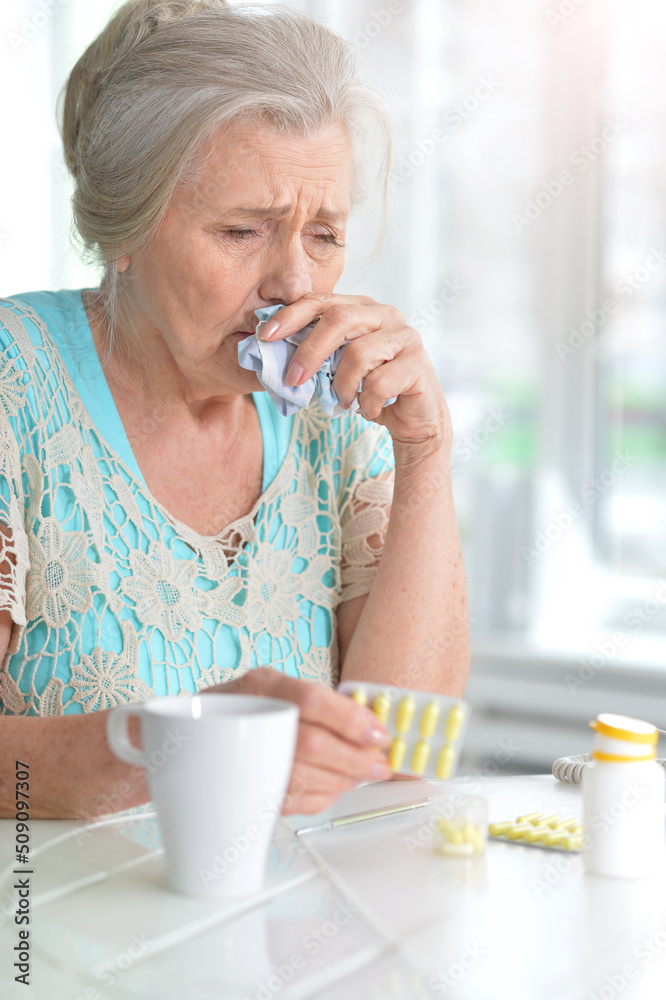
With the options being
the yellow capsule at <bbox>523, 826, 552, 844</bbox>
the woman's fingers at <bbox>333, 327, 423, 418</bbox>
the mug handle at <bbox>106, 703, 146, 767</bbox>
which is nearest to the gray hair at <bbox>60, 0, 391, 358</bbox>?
the woman's fingers at <bbox>333, 327, 423, 418</bbox>

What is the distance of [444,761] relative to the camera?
2.29 ft

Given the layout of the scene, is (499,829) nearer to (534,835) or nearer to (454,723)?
(534,835)

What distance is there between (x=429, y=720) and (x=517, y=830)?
0.61 ft

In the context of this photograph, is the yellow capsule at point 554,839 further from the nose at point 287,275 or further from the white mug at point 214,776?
the nose at point 287,275

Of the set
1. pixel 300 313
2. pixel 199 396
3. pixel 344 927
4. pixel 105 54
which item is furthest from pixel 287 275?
pixel 344 927

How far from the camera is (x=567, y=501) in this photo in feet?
9.37

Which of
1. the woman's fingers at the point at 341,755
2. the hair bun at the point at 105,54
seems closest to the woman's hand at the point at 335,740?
the woman's fingers at the point at 341,755

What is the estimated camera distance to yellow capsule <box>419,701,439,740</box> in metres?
0.70

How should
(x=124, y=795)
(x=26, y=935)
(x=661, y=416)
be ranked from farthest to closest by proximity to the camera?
(x=661, y=416) → (x=124, y=795) → (x=26, y=935)

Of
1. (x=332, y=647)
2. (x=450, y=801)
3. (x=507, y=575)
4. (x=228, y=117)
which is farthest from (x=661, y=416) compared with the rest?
(x=450, y=801)

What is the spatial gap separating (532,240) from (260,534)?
1872 millimetres

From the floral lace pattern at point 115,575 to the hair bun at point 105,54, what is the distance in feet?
0.87

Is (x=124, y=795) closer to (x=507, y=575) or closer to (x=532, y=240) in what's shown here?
(x=507, y=575)

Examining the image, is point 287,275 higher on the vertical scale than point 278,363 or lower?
higher
